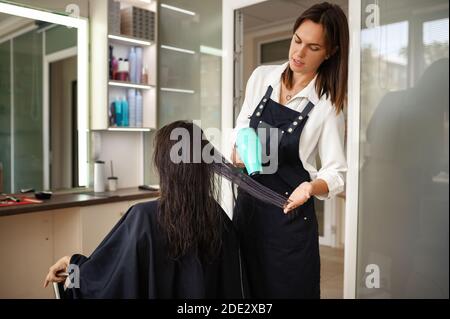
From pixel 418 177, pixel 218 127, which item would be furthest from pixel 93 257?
pixel 418 177

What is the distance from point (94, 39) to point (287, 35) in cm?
169

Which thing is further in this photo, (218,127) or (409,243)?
(218,127)

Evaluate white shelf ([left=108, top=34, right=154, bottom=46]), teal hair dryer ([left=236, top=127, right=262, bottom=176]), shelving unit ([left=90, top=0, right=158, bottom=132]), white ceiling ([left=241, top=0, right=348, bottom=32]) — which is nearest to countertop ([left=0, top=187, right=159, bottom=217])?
shelving unit ([left=90, top=0, right=158, bottom=132])

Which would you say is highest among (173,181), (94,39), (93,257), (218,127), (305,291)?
(94,39)

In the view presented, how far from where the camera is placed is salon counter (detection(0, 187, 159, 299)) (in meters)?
2.48

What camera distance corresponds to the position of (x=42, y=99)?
8.37 feet

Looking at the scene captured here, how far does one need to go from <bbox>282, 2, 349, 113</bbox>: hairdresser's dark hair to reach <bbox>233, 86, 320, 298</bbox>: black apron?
4.4 inches

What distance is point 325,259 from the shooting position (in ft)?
6.12

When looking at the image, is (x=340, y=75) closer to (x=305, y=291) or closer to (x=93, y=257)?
(x=305, y=291)

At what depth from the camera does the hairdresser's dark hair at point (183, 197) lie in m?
1.29

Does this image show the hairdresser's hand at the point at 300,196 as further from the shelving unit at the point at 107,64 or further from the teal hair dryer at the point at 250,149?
the shelving unit at the point at 107,64

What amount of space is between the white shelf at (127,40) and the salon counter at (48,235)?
1131mm

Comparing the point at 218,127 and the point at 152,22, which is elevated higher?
the point at 152,22

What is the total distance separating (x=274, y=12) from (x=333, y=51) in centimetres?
39
